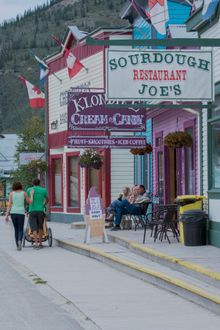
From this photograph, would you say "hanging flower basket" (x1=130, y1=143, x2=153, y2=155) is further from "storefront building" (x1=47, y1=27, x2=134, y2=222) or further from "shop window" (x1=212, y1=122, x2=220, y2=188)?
"shop window" (x1=212, y1=122, x2=220, y2=188)

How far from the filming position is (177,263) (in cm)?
1422

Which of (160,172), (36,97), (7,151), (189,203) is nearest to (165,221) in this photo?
(189,203)

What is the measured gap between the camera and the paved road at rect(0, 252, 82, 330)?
10.2m

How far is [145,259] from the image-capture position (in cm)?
1634

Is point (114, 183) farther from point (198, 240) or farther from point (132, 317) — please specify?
point (132, 317)

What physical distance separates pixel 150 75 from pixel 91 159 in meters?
14.4

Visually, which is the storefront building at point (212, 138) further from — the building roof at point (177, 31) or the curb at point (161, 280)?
the building roof at point (177, 31)

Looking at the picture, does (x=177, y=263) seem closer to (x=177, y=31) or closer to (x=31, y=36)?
(x=177, y=31)

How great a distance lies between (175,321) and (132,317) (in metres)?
0.63

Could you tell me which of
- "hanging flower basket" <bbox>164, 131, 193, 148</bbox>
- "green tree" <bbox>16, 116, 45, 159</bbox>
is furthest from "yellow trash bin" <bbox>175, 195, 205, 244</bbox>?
"green tree" <bbox>16, 116, 45, 159</bbox>

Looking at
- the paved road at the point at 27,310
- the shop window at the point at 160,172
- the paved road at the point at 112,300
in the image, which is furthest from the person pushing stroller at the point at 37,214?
the paved road at the point at 27,310

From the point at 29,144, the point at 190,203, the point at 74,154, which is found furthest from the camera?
the point at 29,144

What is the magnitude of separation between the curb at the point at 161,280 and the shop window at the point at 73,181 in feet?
46.2

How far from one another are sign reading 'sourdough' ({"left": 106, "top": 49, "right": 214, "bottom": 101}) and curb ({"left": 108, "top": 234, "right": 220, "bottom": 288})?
2.93 metres
